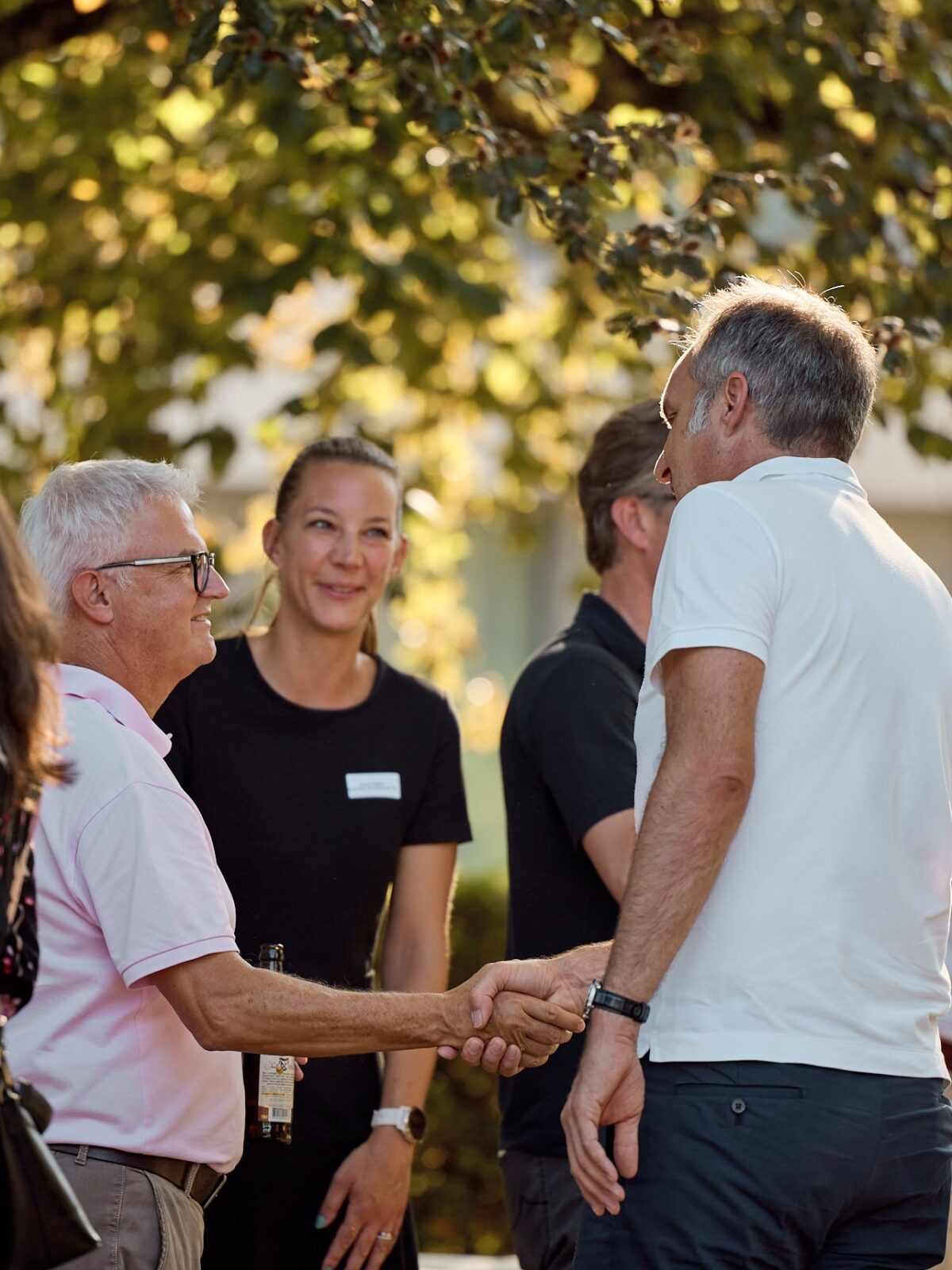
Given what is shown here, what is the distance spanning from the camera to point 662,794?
2.26 metres

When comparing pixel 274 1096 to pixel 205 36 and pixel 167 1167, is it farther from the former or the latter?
pixel 205 36

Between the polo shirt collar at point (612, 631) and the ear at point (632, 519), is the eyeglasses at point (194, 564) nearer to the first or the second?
the polo shirt collar at point (612, 631)

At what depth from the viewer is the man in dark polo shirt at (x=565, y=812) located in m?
2.99

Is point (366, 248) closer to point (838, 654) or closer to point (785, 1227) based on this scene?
point (838, 654)

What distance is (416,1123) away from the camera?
3.40m

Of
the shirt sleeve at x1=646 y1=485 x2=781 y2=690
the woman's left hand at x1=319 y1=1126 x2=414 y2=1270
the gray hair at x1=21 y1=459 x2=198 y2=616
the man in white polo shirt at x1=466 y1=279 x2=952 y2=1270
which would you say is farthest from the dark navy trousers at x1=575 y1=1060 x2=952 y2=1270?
the gray hair at x1=21 y1=459 x2=198 y2=616

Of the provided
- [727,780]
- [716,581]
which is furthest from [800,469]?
[727,780]

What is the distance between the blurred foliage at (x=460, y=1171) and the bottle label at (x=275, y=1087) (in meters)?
4.47

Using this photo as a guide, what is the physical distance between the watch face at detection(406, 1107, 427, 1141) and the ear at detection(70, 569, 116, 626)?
1.36 metres

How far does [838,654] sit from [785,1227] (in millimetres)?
786

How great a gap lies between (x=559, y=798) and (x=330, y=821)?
59 cm

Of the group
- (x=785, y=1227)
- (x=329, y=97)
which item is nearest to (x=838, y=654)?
(x=785, y=1227)

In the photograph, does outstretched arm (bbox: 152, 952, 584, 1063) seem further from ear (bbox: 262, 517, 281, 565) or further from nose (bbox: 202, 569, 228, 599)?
ear (bbox: 262, 517, 281, 565)

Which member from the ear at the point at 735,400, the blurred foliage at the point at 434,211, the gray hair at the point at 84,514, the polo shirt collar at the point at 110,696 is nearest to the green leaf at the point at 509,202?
the blurred foliage at the point at 434,211
